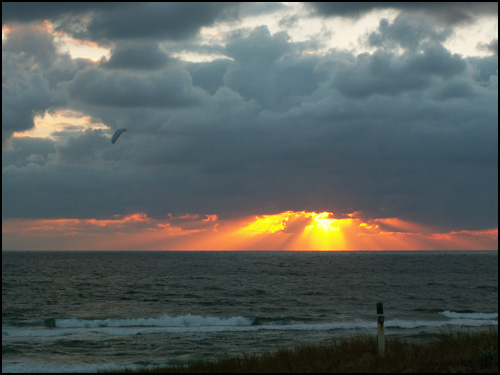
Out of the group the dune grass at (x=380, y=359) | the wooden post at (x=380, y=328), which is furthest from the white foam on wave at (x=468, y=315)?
the wooden post at (x=380, y=328)

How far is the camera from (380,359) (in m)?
12.5

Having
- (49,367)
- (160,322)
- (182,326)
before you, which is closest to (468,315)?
(182,326)

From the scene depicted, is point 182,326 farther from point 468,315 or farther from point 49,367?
point 468,315

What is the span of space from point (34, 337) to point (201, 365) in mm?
20547

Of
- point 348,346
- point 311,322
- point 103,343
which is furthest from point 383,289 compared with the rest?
point 348,346

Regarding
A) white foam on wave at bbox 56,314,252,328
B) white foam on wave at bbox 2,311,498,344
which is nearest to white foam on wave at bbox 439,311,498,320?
white foam on wave at bbox 2,311,498,344

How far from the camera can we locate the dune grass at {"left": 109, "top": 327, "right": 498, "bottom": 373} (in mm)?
11500

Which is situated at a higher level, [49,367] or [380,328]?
[380,328]

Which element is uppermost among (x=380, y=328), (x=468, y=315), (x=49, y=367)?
(x=380, y=328)

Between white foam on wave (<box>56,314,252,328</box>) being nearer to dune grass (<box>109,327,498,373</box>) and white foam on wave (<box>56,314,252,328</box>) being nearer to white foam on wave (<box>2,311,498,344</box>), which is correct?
white foam on wave (<box>2,311,498,344</box>)

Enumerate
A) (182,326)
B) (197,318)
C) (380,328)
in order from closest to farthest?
1. (380,328)
2. (182,326)
3. (197,318)

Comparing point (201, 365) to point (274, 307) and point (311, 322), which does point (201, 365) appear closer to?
point (311, 322)

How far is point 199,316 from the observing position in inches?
1614

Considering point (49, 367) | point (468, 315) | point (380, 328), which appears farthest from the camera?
point (468, 315)
